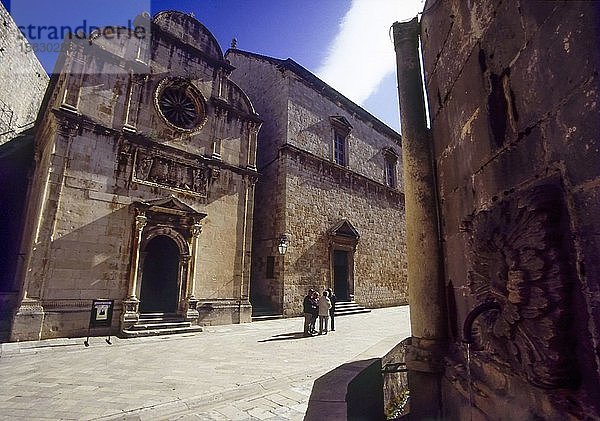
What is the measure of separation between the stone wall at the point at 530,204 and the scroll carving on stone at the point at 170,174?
35.8 feet

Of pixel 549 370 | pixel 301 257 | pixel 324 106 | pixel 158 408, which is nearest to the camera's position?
pixel 549 370

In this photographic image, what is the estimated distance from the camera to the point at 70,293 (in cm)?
882

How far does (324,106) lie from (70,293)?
1547cm

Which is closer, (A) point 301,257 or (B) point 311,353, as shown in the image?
(B) point 311,353

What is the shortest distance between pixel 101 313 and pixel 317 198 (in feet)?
35.1

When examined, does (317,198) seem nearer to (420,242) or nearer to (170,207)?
(170,207)

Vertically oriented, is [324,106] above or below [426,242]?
above

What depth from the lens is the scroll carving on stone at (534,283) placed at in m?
1.22


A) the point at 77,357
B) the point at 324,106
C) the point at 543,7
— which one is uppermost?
the point at 324,106

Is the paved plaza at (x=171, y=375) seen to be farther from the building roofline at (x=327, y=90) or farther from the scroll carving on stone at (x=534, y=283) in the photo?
the building roofline at (x=327, y=90)

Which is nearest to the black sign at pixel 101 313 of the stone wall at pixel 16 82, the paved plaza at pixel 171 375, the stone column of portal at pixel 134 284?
the stone column of portal at pixel 134 284

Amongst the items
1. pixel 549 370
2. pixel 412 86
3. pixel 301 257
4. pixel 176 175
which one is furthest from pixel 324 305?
pixel 549 370

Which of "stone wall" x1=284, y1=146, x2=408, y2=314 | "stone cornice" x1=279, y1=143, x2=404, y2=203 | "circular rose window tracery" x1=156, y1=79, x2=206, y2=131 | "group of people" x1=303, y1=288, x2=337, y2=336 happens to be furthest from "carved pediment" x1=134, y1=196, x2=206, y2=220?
"stone cornice" x1=279, y1=143, x2=404, y2=203

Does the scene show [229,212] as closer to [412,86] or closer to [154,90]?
[154,90]
